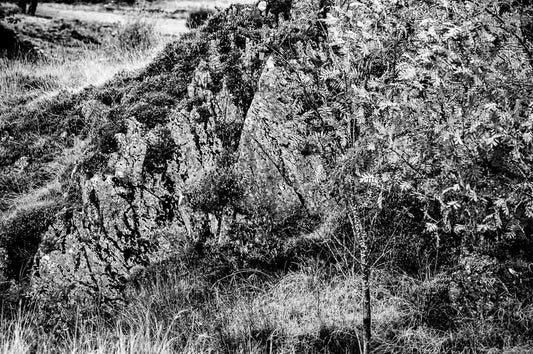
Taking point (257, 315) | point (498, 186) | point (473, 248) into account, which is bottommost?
point (257, 315)

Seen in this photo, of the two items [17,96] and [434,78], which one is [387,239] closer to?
[434,78]

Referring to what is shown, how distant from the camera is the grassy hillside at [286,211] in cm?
342

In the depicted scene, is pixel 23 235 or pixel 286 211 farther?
pixel 23 235

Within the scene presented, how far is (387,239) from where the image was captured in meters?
4.95

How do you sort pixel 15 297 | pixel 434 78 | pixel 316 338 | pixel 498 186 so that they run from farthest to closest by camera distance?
1. pixel 15 297
2. pixel 316 338
3. pixel 498 186
4. pixel 434 78

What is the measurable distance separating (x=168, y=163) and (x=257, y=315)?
6.15 ft

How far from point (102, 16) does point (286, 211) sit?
1761 cm

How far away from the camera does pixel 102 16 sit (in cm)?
1988

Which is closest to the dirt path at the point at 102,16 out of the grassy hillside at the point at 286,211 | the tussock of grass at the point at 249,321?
the grassy hillside at the point at 286,211

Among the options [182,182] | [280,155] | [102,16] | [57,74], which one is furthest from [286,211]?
[102,16]

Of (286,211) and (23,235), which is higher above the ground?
(286,211)

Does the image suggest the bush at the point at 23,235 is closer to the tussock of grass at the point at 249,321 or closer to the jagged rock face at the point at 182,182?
the jagged rock face at the point at 182,182

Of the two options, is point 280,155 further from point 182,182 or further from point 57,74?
point 57,74

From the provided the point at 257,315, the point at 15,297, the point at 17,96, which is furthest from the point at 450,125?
the point at 17,96
